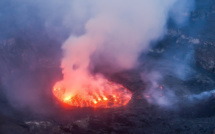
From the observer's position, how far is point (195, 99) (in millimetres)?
13984

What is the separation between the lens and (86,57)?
→ 1905 centimetres

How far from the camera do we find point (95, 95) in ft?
46.2

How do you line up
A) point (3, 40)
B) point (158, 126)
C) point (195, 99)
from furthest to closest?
point (3, 40) < point (195, 99) < point (158, 126)

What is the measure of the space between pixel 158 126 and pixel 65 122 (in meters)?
4.87

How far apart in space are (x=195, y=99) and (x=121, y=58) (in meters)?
9.21

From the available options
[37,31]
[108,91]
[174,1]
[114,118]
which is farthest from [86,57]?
[174,1]

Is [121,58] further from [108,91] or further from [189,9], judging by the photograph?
[189,9]

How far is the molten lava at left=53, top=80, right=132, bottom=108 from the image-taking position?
13.2 m

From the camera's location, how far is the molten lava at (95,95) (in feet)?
43.3

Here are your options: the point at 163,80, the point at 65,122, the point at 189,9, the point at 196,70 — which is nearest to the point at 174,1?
the point at 189,9

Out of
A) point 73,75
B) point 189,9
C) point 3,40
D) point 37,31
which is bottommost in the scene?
point 73,75

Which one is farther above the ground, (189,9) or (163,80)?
(189,9)

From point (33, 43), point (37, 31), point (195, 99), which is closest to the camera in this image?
point (195, 99)

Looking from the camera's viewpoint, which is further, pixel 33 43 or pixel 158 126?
pixel 33 43
